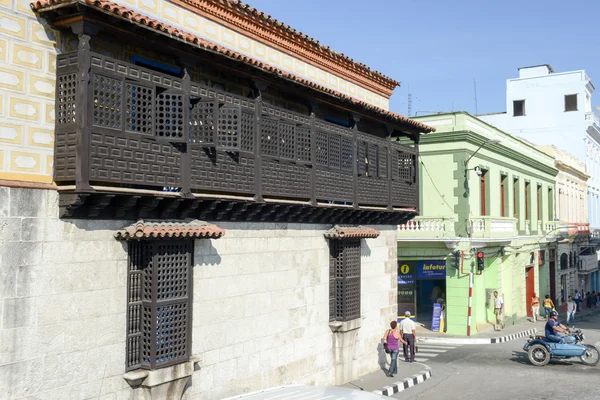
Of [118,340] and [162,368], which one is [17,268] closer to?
[118,340]

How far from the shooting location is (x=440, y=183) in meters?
25.1

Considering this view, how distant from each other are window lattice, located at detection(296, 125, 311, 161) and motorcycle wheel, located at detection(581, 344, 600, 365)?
11.2 metres

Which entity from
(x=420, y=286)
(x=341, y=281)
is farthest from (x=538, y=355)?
(x=420, y=286)

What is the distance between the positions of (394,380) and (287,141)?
23.0 feet

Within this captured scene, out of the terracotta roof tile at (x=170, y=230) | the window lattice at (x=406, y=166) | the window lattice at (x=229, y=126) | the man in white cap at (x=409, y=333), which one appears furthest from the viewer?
the man in white cap at (x=409, y=333)

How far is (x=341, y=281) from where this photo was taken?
1446 centimetres

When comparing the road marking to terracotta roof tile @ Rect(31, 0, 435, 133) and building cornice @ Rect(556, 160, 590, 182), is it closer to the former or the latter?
terracotta roof tile @ Rect(31, 0, 435, 133)

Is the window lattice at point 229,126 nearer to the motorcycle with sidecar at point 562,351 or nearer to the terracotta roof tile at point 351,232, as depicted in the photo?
the terracotta roof tile at point 351,232

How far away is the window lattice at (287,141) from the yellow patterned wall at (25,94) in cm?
480

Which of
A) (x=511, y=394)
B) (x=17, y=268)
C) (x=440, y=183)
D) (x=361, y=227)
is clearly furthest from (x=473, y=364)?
(x=17, y=268)

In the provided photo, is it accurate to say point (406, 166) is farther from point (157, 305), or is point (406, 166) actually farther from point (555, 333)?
point (157, 305)

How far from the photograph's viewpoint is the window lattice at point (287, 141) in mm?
12180

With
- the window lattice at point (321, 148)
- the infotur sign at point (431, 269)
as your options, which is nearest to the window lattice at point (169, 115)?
the window lattice at point (321, 148)

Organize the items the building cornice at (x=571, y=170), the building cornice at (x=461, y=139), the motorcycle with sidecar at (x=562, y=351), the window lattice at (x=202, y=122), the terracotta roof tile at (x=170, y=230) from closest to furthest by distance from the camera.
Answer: the terracotta roof tile at (x=170, y=230)
the window lattice at (x=202, y=122)
the motorcycle with sidecar at (x=562, y=351)
the building cornice at (x=461, y=139)
the building cornice at (x=571, y=170)
